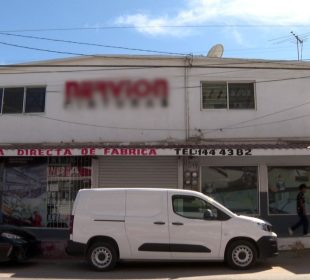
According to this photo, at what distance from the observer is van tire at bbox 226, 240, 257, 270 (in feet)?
37.4

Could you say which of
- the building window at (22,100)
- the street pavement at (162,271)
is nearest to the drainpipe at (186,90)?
the building window at (22,100)

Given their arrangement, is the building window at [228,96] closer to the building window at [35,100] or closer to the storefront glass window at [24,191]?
the building window at [35,100]

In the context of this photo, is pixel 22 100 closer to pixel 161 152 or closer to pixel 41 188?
pixel 41 188

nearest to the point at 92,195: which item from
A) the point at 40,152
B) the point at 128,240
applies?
the point at 128,240

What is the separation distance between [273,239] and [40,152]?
8.37 m

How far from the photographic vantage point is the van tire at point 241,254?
37.4ft

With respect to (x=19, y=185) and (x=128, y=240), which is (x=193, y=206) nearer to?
(x=128, y=240)

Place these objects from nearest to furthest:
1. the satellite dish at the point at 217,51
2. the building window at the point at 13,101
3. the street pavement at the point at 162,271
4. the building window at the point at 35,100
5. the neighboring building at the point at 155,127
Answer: the street pavement at the point at 162,271
the neighboring building at the point at 155,127
the building window at the point at 35,100
the building window at the point at 13,101
the satellite dish at the point at 217,51

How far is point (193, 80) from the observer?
727 inches

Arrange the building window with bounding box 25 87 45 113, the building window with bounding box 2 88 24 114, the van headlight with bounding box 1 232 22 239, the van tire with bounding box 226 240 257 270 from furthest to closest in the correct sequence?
1. the building window with bounding box 2 88 24 114
2. the building window with bounding box 25 87 45 113
3. the van headlight with bounding box 1 232 22 239
4. the van tire with bounding box 226 240 257 270

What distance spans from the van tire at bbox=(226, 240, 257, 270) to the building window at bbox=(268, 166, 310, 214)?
6929 mm

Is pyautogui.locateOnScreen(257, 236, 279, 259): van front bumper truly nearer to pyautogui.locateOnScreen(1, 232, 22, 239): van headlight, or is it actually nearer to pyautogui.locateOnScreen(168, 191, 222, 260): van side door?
pyautogui.locateOnScreen(168, 191, 222, 260): van side door

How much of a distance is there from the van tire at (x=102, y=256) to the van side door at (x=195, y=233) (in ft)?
4.44

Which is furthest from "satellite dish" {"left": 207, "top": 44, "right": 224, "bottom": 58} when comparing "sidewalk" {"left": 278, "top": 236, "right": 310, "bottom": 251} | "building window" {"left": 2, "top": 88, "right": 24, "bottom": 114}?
"sidewalk" {"left": 278, "top": 236, "right": 310, "bottom": 251}
